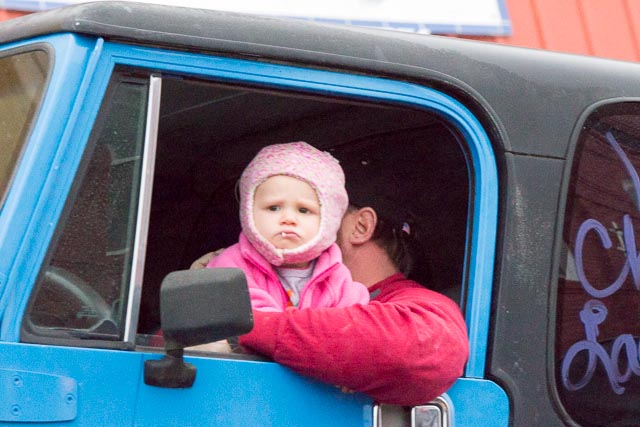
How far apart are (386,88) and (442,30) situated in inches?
155

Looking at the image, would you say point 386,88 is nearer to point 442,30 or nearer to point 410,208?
point 410,208

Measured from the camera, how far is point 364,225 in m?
2.70

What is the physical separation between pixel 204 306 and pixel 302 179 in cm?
60

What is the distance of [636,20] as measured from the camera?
665 cm

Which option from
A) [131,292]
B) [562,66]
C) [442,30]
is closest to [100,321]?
[131,292]

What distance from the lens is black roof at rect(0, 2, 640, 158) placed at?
218 centimetres

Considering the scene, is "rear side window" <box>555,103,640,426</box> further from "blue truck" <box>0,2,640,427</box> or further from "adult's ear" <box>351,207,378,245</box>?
"adult's ear" <box>351,207,378,245</box>

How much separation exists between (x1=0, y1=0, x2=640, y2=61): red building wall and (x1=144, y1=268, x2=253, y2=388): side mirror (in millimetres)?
4621

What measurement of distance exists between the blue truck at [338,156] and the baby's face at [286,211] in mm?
207

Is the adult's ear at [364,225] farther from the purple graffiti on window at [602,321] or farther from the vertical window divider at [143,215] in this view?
the vertical window divider at [143,215]

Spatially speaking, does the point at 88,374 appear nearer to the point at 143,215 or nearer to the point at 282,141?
the point at 143,215

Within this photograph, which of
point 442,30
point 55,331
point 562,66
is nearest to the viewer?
point 55,331

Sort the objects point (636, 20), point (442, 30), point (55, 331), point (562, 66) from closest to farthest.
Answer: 1. point (55, 331)
2. point (562, 66)
3. point (442, 30)
4. point (636, 20)

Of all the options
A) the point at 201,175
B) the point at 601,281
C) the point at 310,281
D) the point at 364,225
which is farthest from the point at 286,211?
the point at 201,175
